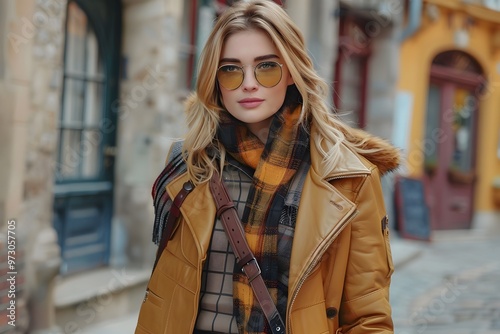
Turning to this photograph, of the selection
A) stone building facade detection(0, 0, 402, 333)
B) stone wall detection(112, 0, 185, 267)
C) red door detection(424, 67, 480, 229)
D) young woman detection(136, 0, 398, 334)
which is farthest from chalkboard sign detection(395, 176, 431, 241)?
young woman detection(136, 0, 398, 334)

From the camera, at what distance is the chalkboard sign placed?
9.25 metres

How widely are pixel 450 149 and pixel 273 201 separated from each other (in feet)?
30.8

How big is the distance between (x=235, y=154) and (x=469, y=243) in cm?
898

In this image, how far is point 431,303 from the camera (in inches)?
220

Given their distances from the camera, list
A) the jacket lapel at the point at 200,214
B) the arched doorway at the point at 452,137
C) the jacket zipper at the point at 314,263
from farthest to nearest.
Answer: the arched doorway at the point at 452,137 < the jacket lapel at the point at 200,214 < the jacket zipper at the point at 314,263

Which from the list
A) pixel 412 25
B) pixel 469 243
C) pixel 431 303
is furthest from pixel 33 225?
pixel 469 243

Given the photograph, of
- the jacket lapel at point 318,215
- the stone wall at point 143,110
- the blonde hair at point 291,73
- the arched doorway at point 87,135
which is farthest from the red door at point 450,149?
the jacket lapel at point 318,215

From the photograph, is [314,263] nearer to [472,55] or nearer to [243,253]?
[243,253]

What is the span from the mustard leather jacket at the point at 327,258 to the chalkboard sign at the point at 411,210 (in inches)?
307

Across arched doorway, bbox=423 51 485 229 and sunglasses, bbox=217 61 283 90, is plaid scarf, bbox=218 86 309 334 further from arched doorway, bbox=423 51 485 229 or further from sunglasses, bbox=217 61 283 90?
arched doorway, bbox=423 51 485 229

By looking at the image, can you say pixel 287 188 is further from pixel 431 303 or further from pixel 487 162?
pixel 487 162

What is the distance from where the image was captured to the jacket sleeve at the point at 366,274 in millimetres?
1634

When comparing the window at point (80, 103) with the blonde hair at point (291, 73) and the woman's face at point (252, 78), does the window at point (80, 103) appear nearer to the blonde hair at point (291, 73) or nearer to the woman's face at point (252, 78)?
the blonde hair at point (291, 73)

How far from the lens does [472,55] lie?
10.5 metres
